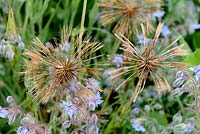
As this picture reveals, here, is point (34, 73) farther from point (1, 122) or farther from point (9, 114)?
point (1, 122)

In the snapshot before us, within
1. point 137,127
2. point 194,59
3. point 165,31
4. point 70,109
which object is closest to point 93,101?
point 70,109

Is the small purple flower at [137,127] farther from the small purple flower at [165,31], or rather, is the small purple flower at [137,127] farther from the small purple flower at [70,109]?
the small purple flower at [165,31]

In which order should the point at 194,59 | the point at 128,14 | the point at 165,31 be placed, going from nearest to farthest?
1. the point at 128,14
2. the point at 194,59
3. the point at 165,31

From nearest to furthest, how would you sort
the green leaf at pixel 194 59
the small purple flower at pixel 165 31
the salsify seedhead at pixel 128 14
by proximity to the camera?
1. the salsify seedhead at pixel 128 14
2. the green leaf at pixel 194 59
3. the small purple flower at pixel 165 31

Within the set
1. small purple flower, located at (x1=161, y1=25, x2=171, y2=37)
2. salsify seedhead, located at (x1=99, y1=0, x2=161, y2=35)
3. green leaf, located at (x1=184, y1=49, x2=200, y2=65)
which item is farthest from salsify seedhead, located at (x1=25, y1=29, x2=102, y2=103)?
small purple flower, located at (x1=161, y1=25, x2=171, y2=37)

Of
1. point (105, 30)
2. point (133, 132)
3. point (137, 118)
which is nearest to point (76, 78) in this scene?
point (137, 118)

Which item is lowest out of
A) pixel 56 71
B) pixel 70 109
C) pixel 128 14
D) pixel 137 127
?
pixel 137 127

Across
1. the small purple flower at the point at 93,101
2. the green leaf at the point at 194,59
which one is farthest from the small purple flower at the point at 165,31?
the small purple flower at the point at 93,101

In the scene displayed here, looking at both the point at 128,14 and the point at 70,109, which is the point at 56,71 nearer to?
the point at 70,109

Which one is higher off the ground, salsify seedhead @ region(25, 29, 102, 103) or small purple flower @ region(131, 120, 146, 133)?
salsify seedhead @ region(25, 29, 102, 103)

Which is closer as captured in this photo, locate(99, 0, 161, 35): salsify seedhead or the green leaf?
locate(99, 0, 161, 35): salsify seedhead

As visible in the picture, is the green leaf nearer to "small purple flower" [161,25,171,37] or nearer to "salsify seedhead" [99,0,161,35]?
"salsify seedhead" [99,0,161,35]

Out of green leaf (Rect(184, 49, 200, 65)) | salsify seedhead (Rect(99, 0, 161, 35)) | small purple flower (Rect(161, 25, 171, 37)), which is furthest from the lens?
small purple flower (Rect(161, 25, 171, 37))
